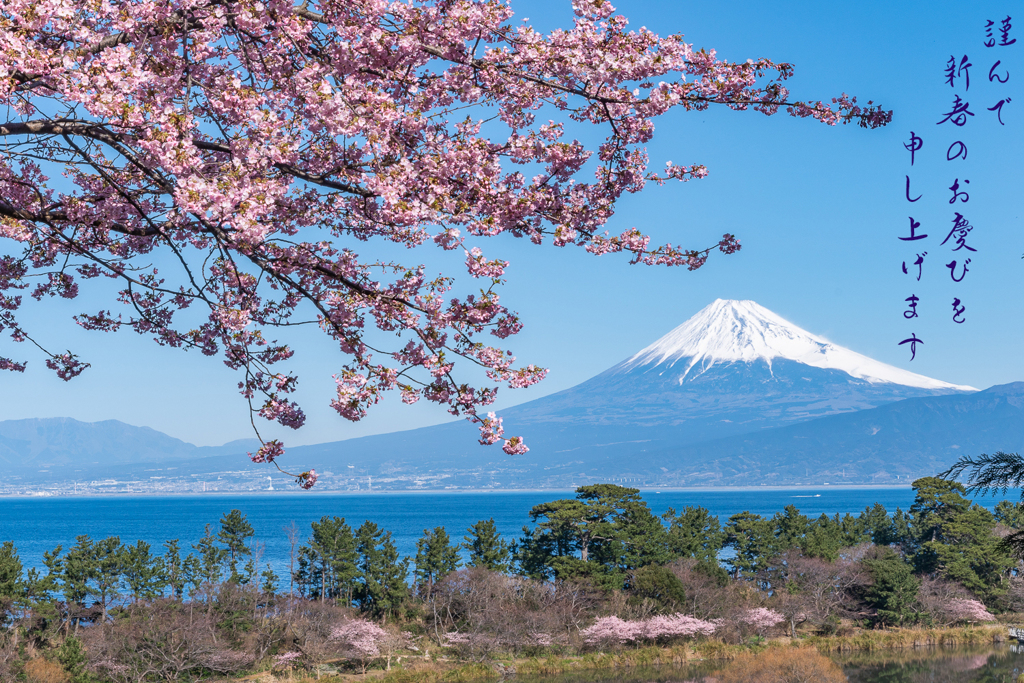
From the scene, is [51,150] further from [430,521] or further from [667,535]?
[430,521]

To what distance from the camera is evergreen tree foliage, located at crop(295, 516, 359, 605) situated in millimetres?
35250

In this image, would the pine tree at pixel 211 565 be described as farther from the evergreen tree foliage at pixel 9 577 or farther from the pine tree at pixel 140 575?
the evergreen tree foliage at pixel 9 577

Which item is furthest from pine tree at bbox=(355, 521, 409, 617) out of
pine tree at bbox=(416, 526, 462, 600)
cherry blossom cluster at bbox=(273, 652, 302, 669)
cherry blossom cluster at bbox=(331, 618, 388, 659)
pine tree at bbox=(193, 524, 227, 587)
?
pine tree at bbox=(193, 524, 227, 587)

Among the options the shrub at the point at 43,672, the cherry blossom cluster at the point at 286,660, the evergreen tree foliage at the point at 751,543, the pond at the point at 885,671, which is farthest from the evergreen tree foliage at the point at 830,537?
the shrub at the point at 43,672

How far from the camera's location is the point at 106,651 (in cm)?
2586

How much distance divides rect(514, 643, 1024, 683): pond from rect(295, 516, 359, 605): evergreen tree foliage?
9470mm

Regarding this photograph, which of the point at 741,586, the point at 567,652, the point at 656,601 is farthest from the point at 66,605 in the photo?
the point at 741,586

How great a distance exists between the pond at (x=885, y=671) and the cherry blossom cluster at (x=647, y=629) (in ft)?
4.89

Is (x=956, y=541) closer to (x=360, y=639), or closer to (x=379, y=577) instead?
(x=379, y=577)

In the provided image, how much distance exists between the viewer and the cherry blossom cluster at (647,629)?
31.3m

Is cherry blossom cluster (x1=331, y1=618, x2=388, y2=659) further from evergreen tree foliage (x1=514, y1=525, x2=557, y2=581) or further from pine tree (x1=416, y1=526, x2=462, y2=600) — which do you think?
evergreen tree foliage (x1=514, y1=525, x2=557, y2=581)

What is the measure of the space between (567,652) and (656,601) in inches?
173

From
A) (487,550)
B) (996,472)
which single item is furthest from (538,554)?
(996,472)

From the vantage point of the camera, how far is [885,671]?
3069 centimetres
